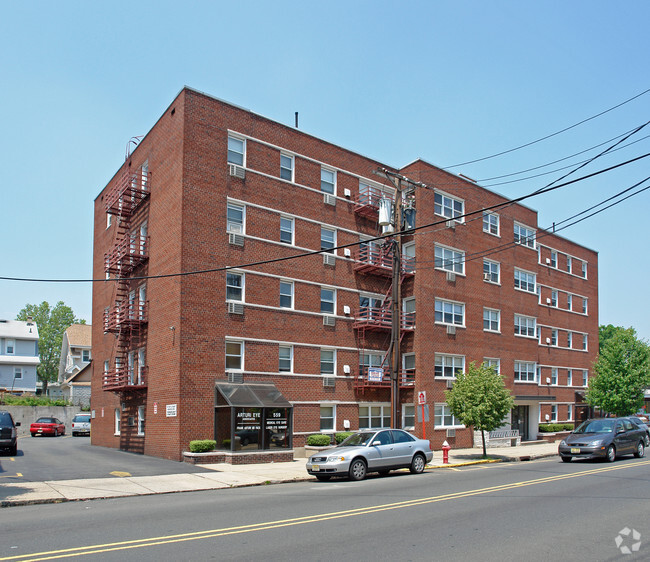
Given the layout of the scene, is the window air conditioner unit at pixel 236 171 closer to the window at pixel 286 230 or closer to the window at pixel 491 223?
the window at pixel 286 230

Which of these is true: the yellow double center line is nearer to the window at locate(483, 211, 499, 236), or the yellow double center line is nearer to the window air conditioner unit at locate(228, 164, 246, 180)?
the window air conditioner unit at locate(228, 164, 246, 180)

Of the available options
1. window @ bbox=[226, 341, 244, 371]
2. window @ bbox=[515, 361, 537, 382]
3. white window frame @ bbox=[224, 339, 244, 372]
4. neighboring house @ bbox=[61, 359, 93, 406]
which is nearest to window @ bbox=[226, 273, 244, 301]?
white window frame @ bbox=[224, 339, 244, 372]

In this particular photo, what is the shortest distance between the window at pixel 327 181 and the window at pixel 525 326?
15659 millimetres

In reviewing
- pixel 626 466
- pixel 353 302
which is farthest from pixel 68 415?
pixel 626 466

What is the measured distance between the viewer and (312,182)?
29.7 m

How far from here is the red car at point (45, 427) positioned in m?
45.0

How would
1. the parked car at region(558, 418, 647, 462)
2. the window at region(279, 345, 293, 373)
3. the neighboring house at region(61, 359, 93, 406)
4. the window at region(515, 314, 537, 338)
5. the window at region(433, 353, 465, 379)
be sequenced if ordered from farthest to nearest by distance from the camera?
the neighboring house at region(61, 359, 93, 406)
the window at region(515, 314, 537, 338)
the window at region(433, 353, 465, 379)
the window at region(279, 345, 293, 373)
the parked car at region(558, 418, 647, 462)

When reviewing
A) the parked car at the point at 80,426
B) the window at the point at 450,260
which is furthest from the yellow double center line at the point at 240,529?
the parked car at the point at 80,426

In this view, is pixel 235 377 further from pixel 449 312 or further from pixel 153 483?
pixel 449 312

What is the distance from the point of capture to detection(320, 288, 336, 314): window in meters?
29.5

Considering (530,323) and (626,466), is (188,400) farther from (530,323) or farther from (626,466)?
(530,323)

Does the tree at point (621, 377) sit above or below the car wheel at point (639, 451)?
above

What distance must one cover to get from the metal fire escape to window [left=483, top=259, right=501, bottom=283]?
19.5 m

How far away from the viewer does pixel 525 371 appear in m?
39.3
